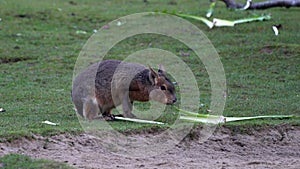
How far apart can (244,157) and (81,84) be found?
6.31ft

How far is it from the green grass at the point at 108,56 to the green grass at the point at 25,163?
57cm

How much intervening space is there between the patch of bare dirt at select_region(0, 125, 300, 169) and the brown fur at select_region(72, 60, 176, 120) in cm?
75

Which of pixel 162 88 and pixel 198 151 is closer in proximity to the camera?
pixel 198 151

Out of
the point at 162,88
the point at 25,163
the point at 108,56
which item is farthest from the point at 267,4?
the point at 25,163

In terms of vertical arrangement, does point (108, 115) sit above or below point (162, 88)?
below

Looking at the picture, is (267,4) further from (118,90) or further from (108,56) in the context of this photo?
(118,90)

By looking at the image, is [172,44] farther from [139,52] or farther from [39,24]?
[39,24]

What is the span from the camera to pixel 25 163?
5570 millimetres

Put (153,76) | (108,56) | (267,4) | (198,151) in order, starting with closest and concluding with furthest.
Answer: (198,151) < (153,76) < (108,56) < (267,4)

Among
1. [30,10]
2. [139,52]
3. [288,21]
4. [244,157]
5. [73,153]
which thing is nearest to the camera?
[73,153]

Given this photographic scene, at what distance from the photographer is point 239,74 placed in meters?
10.4

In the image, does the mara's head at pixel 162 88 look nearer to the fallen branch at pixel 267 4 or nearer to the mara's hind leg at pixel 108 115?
the mara's hind leg at pixel 108 115

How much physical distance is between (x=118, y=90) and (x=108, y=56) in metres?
3.88

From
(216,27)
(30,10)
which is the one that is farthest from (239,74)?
(30,10)
